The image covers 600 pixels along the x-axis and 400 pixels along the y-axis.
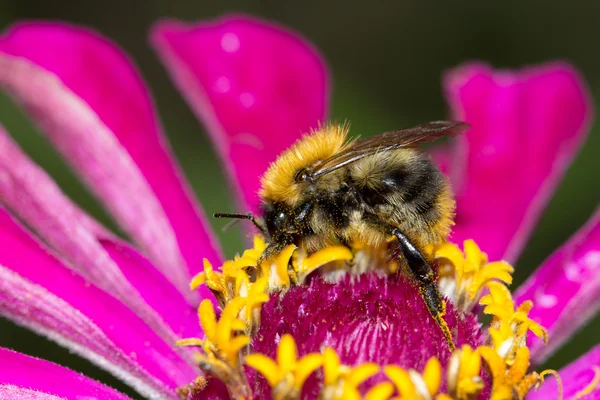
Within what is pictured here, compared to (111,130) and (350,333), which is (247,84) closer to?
(111,130)

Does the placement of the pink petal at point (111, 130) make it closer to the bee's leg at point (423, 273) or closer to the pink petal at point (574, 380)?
the bee's leg at point (423, 273)

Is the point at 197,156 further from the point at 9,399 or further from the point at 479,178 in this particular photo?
the point at 9,399

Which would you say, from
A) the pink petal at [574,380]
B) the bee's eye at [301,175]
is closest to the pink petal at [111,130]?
the bee's eye at [301,175]

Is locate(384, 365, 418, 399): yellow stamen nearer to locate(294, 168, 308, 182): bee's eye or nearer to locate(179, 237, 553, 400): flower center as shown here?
locate(179, 237, 553, 400): flower center

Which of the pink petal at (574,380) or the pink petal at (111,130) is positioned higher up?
the pink petal at (111,130)

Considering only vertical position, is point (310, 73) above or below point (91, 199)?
below

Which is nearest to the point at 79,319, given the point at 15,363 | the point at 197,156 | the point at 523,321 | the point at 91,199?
the point at 15,363
